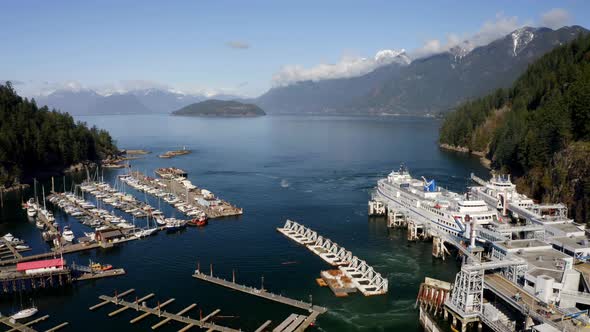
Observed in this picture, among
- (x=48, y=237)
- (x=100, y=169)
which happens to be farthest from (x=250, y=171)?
(x=48, y=237)

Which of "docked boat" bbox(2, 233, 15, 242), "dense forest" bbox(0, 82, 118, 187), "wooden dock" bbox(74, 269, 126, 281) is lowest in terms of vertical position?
"wooden dock" bbox(74, 269, 126, 281)

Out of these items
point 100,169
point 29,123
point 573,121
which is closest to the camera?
point 573,121

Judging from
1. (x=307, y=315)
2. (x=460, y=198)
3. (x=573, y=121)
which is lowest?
(x=307, y=315)

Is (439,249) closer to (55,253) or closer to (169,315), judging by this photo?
(169,315)

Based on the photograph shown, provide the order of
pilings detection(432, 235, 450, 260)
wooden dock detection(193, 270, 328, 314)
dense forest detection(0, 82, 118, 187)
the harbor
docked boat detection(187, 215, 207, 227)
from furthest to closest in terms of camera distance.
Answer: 1. dense forest detection(0, 82, 118, 187)
2. docked boat detection(187, 215, 207, 227)
3. pilings detection(432, 235, 450, 260)
4. wooden dock detection(193, 270, 328, 314)
5. the harbor

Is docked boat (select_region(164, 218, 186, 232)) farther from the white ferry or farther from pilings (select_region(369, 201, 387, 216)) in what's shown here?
the white ferry

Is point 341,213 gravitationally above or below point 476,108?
below

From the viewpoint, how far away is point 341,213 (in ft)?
265

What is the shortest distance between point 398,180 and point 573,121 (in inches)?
1265

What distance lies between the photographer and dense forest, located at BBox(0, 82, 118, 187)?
344 ft

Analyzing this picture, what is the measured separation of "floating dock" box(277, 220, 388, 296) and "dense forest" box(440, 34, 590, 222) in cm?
3460

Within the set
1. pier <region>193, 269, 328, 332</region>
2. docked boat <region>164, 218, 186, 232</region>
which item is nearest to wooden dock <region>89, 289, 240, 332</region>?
pier <region>193, 269, 328, 332</region>

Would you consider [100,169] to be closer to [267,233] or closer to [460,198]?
[267,233]

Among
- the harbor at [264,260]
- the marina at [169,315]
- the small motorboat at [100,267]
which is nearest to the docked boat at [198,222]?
the harbor at [264,260]
